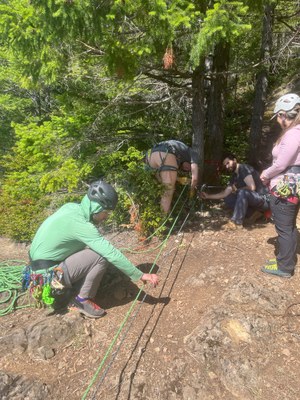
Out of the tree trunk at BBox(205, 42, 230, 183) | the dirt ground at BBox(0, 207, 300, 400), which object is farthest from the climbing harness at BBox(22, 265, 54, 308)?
the tree trunk at BBox(205, 42, 230, 183)

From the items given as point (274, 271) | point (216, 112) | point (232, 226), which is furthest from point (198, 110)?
point (274, 271)

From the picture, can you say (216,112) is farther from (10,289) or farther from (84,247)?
(10,289)

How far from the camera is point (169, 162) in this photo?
17.9 feet

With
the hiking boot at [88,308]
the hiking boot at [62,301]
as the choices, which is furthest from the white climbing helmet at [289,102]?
the hiking boot at [62,301]

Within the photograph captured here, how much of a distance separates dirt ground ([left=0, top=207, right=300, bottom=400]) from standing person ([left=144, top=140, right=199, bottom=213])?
1.26 m

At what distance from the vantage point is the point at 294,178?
375cm

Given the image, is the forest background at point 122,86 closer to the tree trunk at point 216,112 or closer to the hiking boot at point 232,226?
the tree trunk at point 216,112

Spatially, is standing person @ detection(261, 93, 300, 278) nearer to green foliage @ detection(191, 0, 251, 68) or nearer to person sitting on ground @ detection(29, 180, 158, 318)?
green foliage @ detection(191, 0, 251, 68)

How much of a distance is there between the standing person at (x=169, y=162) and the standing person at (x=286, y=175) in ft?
5.94

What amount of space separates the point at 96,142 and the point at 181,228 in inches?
103

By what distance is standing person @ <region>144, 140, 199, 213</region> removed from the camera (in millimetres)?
5457

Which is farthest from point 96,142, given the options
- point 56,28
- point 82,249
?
point 82,249

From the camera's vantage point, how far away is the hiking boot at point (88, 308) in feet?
12.7

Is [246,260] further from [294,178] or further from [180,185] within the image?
[180,185]
